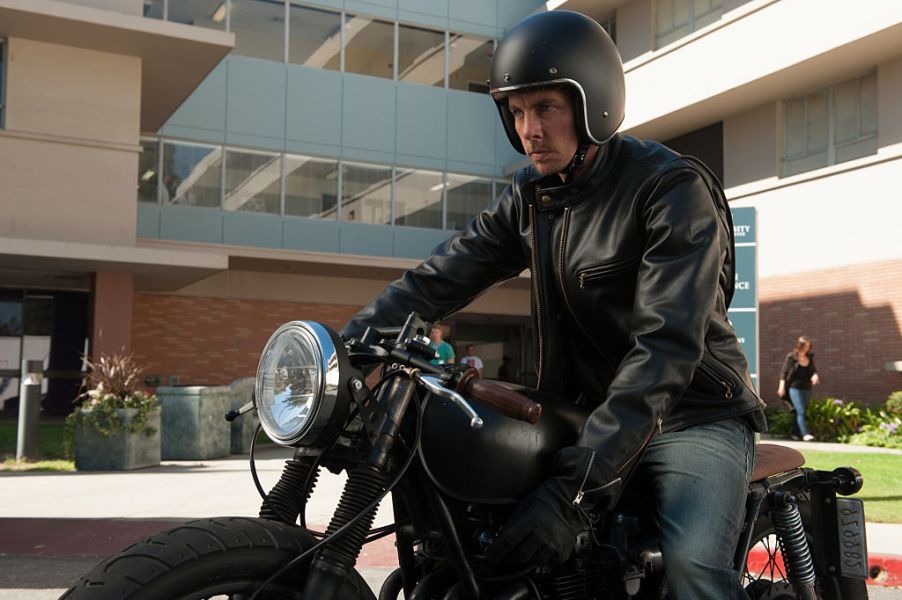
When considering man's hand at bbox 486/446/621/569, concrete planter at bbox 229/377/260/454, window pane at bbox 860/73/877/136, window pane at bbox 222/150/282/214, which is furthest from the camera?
window pane at bbox 222/150/282/214

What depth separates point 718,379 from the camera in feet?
8.69

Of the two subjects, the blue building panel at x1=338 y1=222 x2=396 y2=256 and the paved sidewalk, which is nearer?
the paved sidewalk

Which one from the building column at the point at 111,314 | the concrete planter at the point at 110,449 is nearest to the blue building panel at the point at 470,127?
the building column at the point at 111,314

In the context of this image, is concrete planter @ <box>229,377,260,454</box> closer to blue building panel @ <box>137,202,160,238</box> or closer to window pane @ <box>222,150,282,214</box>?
blue building panel @ <box>137,202,160,238</box>

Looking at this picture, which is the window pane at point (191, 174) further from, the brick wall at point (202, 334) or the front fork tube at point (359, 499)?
the front fork tube at point (359, 499)

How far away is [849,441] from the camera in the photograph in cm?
1825

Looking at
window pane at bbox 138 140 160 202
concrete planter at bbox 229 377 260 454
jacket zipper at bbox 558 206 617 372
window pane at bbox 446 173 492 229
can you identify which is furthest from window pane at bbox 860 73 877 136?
jacket zipper at bbox 558 206 617 372

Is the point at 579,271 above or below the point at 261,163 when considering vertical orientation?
below

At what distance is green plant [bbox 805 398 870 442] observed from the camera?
18.7 meters

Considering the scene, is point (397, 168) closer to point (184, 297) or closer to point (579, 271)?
point (184, 297)

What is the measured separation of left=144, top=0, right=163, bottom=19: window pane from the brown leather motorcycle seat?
23563mm

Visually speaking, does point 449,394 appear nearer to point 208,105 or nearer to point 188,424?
point 188,424

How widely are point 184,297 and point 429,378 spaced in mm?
25582

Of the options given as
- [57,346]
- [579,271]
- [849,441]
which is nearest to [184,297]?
[57,346]
